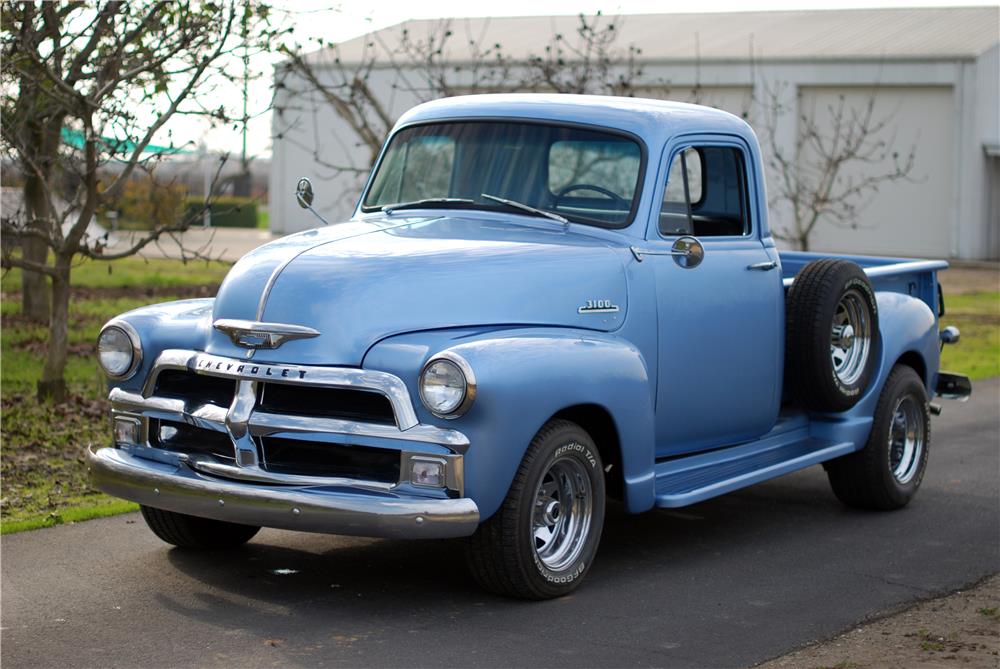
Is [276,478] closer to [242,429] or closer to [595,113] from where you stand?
[242,429]

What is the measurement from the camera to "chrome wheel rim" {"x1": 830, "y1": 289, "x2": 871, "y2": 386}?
24.6 ft

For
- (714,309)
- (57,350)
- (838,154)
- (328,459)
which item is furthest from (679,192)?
(838,154)

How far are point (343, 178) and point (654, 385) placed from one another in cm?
3195

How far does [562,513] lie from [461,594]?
542 mm

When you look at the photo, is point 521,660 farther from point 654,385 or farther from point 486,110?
point 486,110

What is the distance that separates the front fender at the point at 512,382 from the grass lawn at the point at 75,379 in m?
2.71

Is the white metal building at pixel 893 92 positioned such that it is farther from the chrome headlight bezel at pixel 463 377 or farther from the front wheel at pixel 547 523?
the chrome headlight bezel at pixel 463 377

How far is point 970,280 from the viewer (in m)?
27.9

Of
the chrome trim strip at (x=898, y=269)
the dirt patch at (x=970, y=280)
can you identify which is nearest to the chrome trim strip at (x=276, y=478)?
the chrome trim strip at (x=898, y=269)

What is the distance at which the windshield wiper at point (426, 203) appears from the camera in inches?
263

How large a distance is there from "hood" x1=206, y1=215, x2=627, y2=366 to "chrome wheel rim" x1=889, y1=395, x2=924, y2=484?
267cm

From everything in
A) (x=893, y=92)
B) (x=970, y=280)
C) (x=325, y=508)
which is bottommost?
(x=970, y=280)

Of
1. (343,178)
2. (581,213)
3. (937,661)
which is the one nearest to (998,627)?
(937,661)

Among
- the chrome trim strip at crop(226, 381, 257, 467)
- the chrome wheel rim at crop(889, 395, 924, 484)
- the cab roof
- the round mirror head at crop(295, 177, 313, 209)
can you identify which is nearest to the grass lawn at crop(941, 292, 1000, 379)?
the chrome wheel rim at crop(889, 395, 924, 484)
